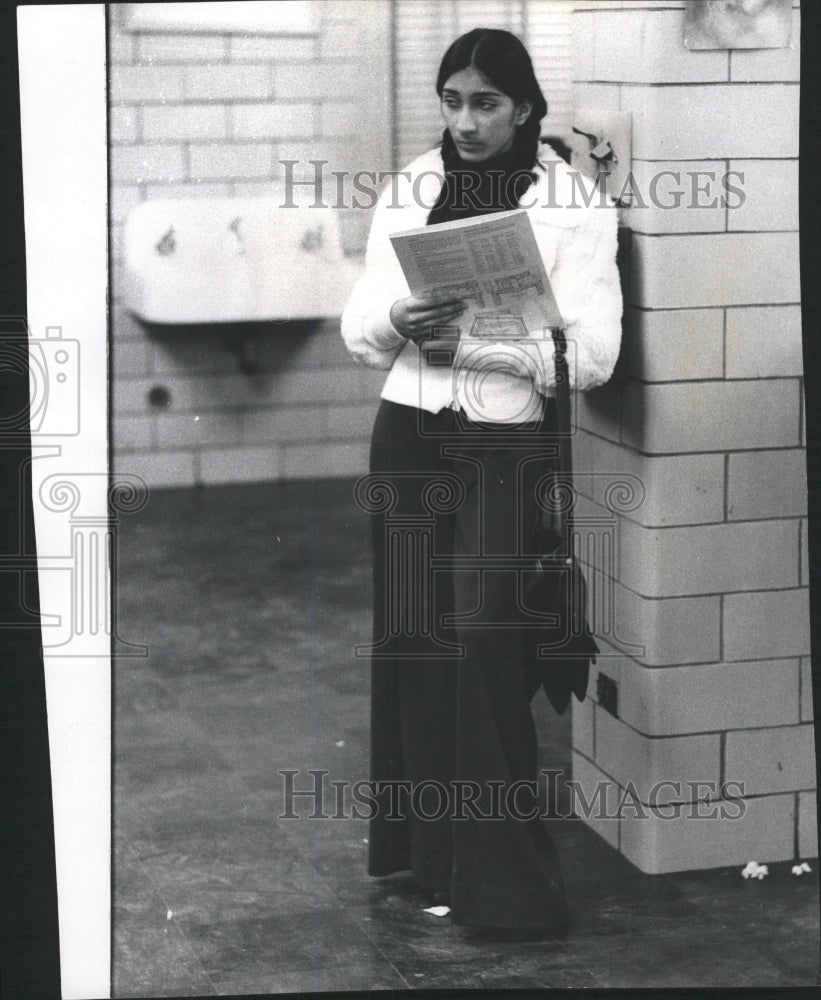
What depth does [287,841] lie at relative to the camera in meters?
4.14

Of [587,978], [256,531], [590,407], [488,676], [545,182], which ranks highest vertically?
[545,182]

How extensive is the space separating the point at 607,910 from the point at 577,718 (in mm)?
410

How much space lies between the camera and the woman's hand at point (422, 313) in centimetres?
372

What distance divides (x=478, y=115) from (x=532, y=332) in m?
0.44

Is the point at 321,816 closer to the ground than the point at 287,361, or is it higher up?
closer to the ground

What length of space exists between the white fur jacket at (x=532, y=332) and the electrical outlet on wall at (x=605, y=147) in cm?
4

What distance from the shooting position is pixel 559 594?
12.7 ft

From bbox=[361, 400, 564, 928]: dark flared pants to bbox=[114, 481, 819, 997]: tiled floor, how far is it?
62 millimetres

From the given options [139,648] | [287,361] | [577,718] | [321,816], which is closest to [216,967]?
[321,816]

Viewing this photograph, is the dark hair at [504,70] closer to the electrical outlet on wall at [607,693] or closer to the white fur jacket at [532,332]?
the white fur jacket at [532,332]

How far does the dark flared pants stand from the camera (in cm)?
383

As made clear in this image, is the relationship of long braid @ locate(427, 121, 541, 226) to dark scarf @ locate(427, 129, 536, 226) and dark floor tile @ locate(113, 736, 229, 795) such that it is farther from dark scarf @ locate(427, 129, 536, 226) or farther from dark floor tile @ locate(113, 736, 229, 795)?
dark floor tile @ locate(113, 736, 229, 795)

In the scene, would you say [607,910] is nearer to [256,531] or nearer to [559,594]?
[559,594]

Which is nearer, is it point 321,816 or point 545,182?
point 545,182
